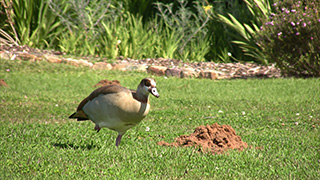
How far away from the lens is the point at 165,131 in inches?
266

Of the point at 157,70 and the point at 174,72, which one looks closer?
the point at 174,72

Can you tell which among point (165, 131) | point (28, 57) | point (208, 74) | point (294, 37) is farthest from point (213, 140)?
point (28, 57)

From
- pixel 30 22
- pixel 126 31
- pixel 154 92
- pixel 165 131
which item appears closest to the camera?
pixel 154 92

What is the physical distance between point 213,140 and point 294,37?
7859 millimetres

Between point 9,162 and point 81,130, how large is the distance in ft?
6.37

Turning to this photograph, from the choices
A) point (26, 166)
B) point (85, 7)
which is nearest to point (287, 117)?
point (26, 166)

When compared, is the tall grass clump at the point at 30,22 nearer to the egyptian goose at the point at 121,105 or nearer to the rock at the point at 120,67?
the rock at the point at 120,67

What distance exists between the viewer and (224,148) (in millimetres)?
5480

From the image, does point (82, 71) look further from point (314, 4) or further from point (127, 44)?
point (314, 4)

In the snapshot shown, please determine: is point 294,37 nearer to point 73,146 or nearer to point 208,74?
point 208,74

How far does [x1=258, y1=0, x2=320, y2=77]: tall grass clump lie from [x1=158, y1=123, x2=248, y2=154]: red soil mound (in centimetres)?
728

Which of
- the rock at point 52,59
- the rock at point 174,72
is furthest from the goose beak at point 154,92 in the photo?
the rock at point 52,59

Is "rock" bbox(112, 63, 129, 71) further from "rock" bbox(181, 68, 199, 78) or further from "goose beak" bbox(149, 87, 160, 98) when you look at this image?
"goose beak" bbox(149, 87, 160, 98)

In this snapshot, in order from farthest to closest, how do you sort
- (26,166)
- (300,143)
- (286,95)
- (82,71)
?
(82,71)
(286,95)
(300,143)
(26,166)
